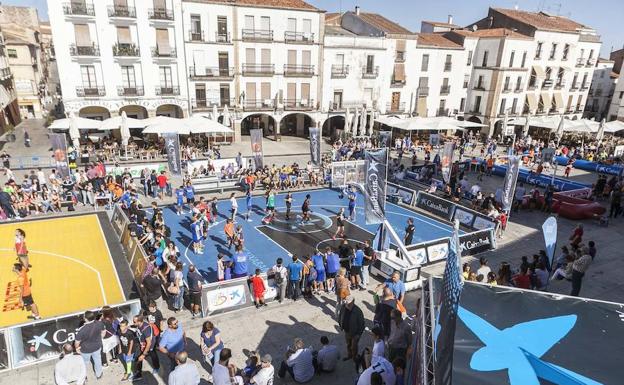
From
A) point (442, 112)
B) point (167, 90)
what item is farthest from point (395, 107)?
point (167, 90)

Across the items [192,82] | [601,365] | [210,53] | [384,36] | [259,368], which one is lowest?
[259,368]

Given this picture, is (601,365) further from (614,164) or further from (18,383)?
(614,164)

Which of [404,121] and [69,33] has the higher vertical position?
[69,33]

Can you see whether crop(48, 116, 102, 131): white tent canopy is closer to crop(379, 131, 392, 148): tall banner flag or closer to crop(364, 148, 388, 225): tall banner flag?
crop(379, 131, 392, 148): tall banner flag

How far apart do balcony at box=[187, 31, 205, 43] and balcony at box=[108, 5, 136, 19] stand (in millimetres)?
4884

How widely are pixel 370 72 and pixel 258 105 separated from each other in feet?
43.6

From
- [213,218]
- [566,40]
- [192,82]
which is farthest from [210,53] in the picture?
[566,40]

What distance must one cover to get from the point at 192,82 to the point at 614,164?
38.8 metres

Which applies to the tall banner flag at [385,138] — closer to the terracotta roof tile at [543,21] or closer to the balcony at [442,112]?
the balcony at [442,112]

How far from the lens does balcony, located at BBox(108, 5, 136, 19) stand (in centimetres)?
3403

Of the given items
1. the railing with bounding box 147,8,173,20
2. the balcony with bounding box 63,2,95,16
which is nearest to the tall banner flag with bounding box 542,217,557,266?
the railing with bounding box 147,8,173,20

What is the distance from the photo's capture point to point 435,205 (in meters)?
23.4

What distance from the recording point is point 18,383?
9539mm

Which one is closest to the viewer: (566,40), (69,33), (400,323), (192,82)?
(400,323)
